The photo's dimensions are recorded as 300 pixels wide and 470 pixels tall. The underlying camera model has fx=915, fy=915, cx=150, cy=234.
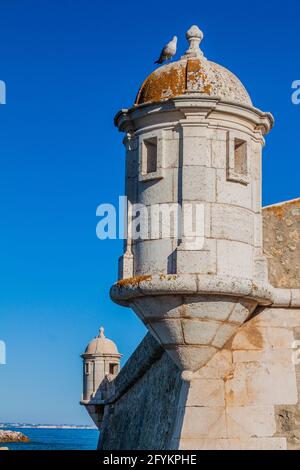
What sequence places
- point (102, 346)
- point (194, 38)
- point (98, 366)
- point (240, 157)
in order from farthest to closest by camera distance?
point (102, 346), point (98, 366), point (194, 38), point (240, 157)

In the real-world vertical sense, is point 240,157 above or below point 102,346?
above

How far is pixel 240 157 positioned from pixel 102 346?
1246 centimetres

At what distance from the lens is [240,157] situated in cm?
902

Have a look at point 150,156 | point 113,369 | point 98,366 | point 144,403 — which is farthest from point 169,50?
point 113,369

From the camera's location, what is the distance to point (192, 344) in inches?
346

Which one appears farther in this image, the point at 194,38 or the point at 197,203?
the point at 194,38

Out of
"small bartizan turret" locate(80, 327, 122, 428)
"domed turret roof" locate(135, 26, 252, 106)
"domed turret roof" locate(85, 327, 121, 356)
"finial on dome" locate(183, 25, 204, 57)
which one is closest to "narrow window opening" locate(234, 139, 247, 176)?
"domed turret roof" locate(135, 26, 252, 106)

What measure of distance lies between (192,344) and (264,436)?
44.1 inches

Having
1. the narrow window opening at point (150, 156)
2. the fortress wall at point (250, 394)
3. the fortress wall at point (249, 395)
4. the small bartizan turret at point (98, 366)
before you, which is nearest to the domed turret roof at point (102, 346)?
the small bartizan turret at point (98, 366)

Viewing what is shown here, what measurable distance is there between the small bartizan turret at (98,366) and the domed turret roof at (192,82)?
11143mm

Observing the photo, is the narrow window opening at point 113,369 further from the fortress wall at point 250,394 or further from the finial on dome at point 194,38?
the finial on dome at point 194,38

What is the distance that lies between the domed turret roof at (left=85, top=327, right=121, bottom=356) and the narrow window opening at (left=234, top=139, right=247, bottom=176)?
40.4ft

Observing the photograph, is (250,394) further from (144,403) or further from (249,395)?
(144,403)

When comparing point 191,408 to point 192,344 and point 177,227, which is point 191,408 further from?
point 177,227
